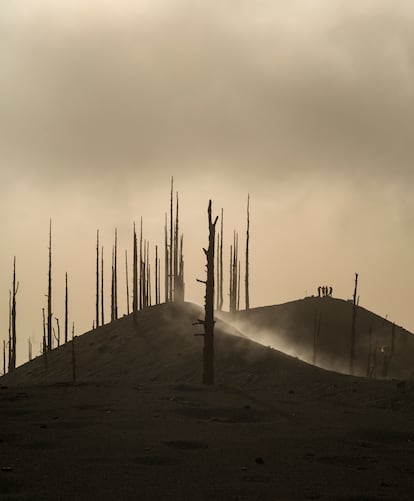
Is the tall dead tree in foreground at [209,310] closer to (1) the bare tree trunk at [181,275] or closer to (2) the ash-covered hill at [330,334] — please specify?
(2) the ash-covered hill at [330,334]

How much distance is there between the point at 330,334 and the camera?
64.9 metres

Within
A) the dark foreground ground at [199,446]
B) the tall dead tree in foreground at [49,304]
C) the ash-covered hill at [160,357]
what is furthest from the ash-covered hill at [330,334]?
the dark foreground ground at [199,446]

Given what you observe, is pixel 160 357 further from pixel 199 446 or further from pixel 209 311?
pixel 199 446

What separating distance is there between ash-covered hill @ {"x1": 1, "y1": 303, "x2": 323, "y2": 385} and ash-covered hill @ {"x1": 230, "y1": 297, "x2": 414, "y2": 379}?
1026 centimetres

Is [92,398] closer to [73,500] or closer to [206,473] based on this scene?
[206,473]

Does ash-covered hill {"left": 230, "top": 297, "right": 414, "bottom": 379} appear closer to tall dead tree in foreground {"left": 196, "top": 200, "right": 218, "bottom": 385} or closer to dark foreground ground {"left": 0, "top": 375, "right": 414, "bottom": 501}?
tall dead tree in foreground {"left": 196, "top": 200, "right": 218, "bottom": 385}

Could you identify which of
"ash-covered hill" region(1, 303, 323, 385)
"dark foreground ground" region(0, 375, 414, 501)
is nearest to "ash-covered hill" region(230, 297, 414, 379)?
"ash-covered hill" region(1, 303, 323, 385)

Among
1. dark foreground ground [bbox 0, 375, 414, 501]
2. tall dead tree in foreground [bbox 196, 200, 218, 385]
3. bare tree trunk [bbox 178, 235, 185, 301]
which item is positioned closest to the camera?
dark foreground ground [bbox 0, 375, 414, 501]

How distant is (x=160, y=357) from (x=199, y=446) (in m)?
29.6

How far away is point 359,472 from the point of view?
1073 cm

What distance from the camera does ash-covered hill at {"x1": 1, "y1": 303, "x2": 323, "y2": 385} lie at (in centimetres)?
→ 3409

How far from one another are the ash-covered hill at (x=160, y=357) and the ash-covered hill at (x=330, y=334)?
10256 mm

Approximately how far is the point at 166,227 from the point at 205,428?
147ft

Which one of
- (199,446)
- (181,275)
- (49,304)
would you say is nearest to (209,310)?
(199,446)
